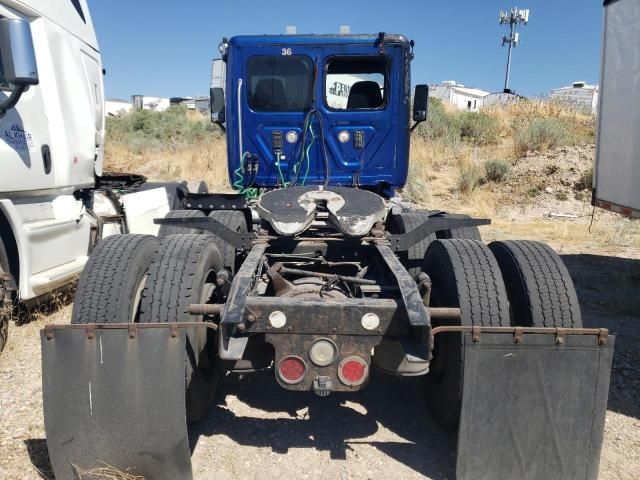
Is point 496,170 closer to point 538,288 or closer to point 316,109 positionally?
point 316,109

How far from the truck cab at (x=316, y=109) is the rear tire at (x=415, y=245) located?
4.13 feet

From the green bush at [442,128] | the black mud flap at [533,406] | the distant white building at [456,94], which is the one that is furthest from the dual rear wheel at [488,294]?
the distant white building at [456,94]

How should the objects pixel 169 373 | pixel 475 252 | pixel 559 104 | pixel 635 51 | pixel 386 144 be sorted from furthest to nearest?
pixel 559 104 < pixel 386 144 < pixel 635 51 < pixel 475 252 < pixel 169 373

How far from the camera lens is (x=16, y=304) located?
4.74 meters

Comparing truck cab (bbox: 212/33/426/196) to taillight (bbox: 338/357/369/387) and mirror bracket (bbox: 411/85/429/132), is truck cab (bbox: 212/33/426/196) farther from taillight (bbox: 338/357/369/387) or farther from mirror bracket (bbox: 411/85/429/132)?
taillight (bbox: 338/357/369/387)

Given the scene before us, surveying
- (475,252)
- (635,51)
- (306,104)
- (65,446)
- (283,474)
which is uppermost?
(635,51)

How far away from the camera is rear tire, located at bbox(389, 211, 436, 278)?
461 centimetres

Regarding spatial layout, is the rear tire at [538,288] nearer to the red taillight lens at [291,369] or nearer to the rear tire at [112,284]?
the red taillight lens at [291,369]

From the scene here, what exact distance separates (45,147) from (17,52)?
133 cm

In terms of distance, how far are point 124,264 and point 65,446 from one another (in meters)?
0.92

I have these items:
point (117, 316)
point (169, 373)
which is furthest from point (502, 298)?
point (117, 316)

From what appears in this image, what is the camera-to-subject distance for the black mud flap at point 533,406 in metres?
2.54

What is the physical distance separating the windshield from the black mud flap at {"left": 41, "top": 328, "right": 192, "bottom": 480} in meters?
3.88

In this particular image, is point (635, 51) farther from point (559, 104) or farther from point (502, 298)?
point (559, 104)
